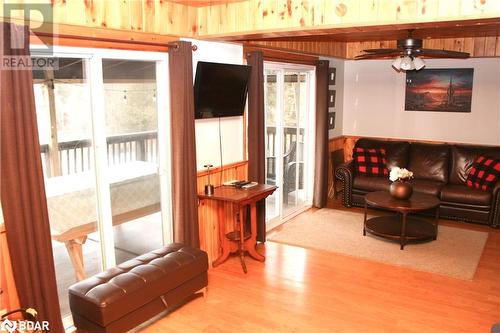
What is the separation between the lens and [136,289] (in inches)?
121

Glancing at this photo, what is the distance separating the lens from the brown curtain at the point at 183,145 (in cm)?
376

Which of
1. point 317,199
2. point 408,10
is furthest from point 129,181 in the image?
point 317,199

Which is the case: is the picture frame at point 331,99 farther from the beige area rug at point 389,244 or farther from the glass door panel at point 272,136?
the beige area rug at point 389,244

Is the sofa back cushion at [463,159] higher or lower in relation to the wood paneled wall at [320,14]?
lower

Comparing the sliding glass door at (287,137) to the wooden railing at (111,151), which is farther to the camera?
the sliding glass door at (287,137)

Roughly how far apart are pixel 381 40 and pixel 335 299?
4.29m

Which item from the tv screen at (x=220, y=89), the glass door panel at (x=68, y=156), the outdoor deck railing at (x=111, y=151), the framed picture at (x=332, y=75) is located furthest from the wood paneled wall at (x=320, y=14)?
the framed picture at (x=332, y=75)

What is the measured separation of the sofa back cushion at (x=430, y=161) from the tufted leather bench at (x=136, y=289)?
13.6ft

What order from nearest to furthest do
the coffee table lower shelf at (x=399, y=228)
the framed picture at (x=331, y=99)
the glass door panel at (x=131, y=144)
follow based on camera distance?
the glass door panel at (x=131, y=144), the coffee table lower shelf at (x=399, y=228), the framed picture at (x=331, y=99)

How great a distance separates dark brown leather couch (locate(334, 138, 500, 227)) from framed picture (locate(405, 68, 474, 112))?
24.1 inches

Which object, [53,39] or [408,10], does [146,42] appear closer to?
[53,39]

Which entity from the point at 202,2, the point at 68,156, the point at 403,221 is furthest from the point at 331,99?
the point at 68,156

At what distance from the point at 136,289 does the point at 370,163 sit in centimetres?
445

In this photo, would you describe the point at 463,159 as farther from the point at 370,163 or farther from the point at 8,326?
the point at 8,326
